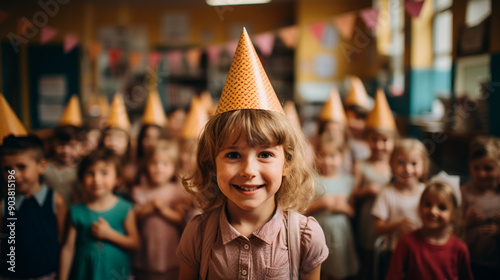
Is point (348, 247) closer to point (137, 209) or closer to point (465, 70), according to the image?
point (137, 209)

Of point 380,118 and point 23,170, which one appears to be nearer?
point 23,170

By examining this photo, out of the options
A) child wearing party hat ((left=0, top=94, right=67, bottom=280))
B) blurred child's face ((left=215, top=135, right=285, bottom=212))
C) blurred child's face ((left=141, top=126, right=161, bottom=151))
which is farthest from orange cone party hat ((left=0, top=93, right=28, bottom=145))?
blurred child's face ((left=141, top=126, right=161, bottom=151))

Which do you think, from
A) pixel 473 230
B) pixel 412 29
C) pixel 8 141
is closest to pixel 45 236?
pixel 8 141

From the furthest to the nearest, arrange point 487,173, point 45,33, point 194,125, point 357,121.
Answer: point 357,121 < point 194,125 < point 45,33 < point 487,173

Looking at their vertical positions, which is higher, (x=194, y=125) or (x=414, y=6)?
(x=414, y=6)

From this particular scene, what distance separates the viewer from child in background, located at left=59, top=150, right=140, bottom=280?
4.91 feet

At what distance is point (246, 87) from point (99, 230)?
0.88 metres

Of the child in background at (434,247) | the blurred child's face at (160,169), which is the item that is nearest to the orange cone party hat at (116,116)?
the blurred child's face at (160,169)

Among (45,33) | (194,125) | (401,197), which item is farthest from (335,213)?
(45,33)

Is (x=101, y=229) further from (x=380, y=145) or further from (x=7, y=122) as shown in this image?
(x=380, y=145)

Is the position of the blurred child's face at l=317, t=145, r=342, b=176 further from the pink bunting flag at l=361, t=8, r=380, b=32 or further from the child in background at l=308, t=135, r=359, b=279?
the pink bunting flag at l=361, t=8, r=380, b=32

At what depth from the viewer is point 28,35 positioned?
5.04 ft

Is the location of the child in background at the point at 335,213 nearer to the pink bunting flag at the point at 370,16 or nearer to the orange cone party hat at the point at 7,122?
the pink bunting flag at the point at 370,16

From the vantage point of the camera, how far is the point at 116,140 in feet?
6.49
